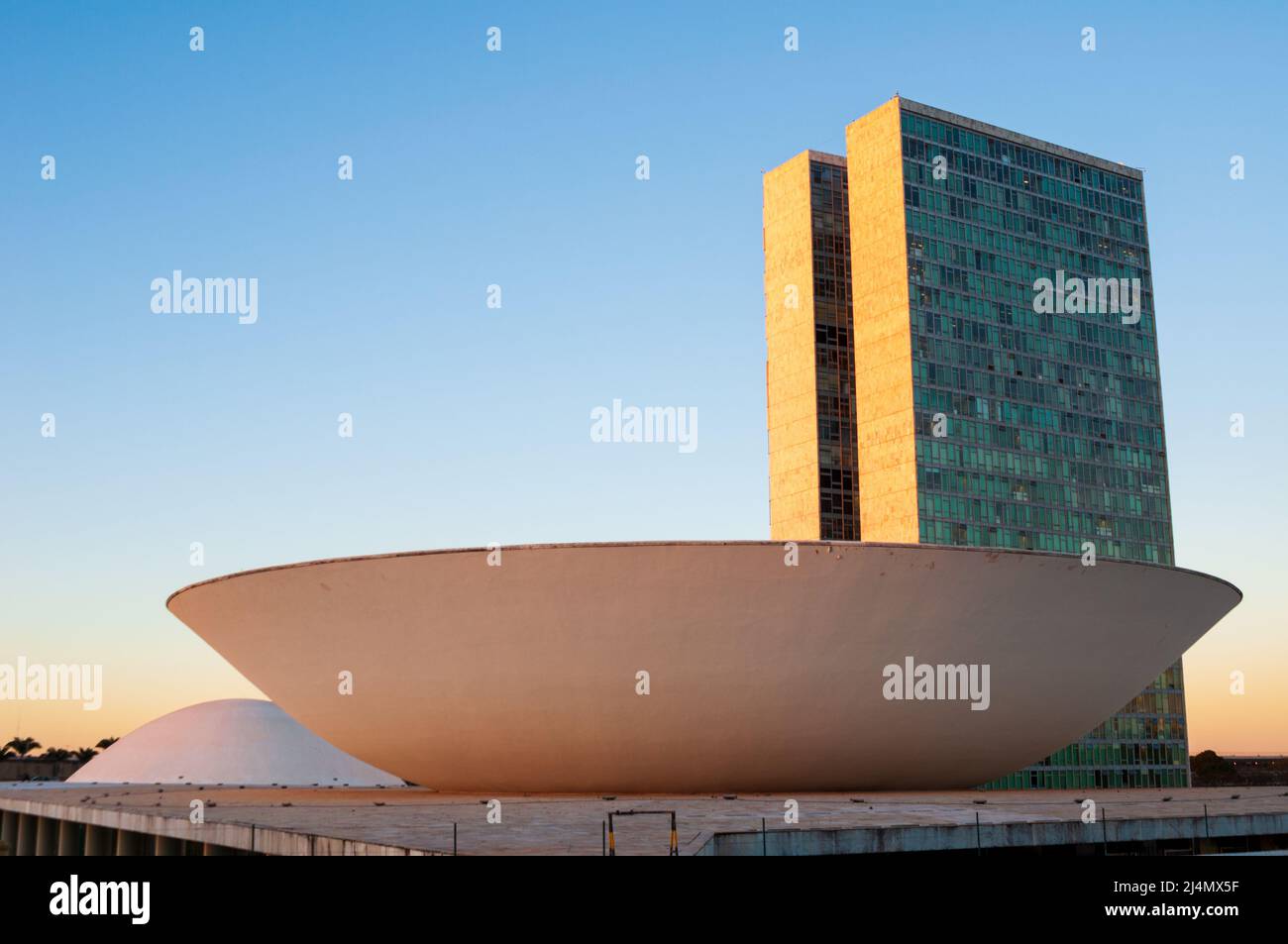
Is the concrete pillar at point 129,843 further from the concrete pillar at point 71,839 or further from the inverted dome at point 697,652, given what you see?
the concrete pillar at point 71,839

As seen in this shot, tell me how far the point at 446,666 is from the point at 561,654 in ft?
5.95

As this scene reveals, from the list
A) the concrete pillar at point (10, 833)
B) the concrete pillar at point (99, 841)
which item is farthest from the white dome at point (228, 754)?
the concrete pillar at point (99, 841)

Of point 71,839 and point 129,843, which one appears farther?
point 71,839

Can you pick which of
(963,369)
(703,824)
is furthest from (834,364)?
(703,824)

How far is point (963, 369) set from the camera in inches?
3310

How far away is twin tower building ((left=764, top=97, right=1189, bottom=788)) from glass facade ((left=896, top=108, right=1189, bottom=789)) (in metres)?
0.14

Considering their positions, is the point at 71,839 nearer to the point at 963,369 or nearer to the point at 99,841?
the point at 99,841

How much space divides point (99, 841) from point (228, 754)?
3609 cm

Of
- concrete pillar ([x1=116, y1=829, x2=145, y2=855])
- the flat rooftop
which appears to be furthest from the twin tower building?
the flat rooftop

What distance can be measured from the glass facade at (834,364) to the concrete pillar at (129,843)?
66023 millimetres

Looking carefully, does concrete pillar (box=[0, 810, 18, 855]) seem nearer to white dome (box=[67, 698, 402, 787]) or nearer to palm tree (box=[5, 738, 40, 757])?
white dome (box=[67, 698, 402, 787])

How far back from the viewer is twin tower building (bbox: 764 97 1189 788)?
82.9 meters

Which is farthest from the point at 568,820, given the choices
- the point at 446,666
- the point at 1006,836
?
the point at 446,666
